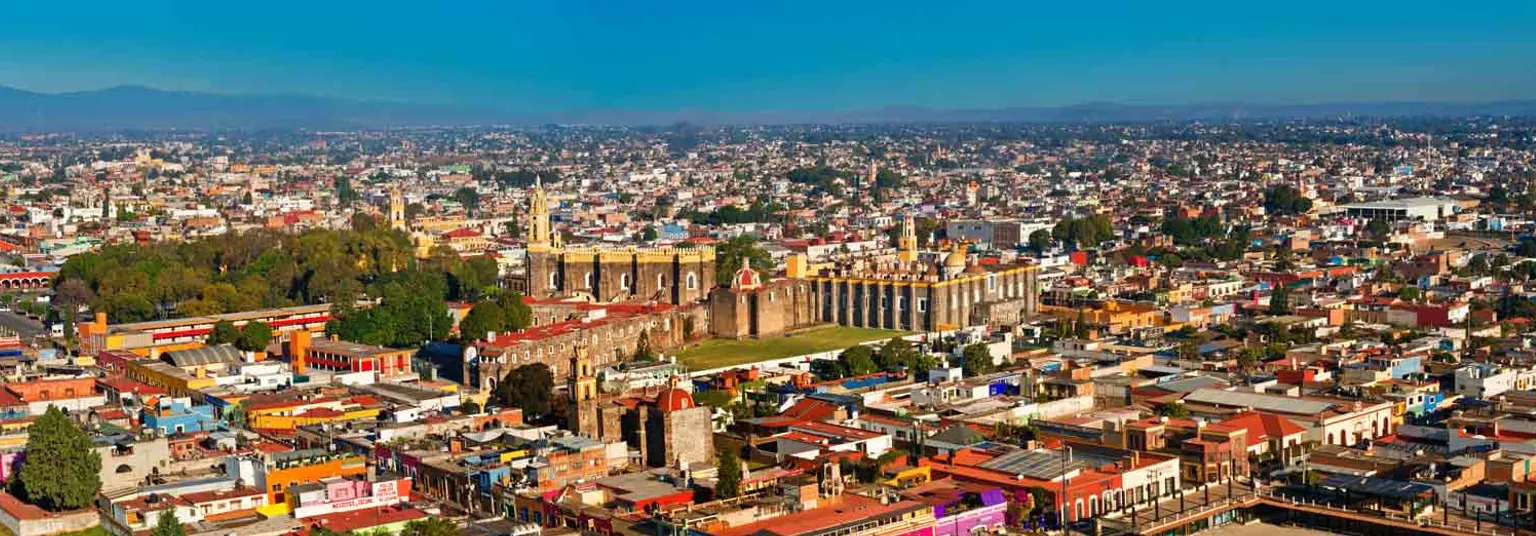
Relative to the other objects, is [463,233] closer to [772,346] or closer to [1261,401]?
[772,346]

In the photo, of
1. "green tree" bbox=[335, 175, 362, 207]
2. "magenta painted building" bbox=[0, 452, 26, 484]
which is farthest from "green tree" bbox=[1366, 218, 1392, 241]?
"green tree" bbox=[335, 175, 362, 207]

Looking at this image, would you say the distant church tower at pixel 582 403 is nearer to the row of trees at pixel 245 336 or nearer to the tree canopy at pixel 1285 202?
the row of trees at pixel 245 336

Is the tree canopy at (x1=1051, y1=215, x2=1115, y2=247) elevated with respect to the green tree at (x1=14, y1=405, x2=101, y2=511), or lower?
lower

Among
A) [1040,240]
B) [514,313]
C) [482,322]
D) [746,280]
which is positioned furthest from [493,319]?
[1040,240]

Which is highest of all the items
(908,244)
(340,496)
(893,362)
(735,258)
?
(340,496)

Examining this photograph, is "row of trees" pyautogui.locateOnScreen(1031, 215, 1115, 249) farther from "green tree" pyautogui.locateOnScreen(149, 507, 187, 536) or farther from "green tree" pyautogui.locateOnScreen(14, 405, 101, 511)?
"green tree" pyautogui.locateOnScreen(149, 507, 187, 536)

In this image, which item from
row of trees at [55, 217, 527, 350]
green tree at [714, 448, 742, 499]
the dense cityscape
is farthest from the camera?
row of trees at [55, 217, 527, 350]
